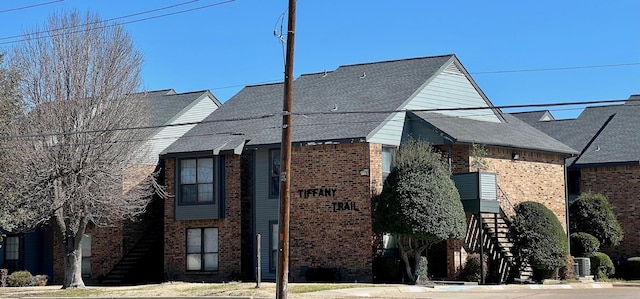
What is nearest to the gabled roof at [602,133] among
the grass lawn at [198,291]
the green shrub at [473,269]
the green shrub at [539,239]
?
the green shrub at [539,239]

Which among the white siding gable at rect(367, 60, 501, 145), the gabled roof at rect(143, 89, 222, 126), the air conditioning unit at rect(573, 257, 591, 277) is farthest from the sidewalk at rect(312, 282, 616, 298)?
the gabled roof at rect(143, 89, 222, 126)

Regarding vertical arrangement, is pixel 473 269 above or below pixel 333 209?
below

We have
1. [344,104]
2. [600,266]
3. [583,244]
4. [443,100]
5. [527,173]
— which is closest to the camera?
[344,104]

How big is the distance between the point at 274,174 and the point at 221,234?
3364 millimetres

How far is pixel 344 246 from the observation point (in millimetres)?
34750

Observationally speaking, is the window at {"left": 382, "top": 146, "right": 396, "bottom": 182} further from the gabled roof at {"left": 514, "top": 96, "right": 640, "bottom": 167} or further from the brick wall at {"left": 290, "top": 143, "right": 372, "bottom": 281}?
the gabled roof at {"left": 514, "top": 96, "right": 640, "bottom": 167}

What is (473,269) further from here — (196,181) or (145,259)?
(145,259)

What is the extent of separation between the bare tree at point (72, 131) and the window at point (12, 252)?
32.4ft

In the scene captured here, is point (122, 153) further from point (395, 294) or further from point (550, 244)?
point (550, 244)

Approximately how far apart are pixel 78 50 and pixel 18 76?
2421 millimetres

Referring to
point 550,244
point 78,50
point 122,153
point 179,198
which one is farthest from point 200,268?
point 550,244

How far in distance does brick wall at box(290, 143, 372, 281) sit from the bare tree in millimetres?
6388

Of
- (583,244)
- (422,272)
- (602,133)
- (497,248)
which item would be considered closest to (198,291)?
(422,272)

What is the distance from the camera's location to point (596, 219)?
134 ft
